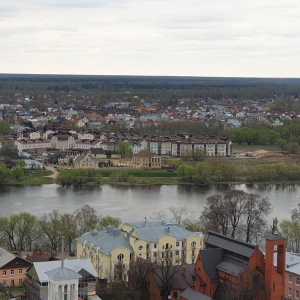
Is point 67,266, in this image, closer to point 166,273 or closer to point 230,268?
point 166,273

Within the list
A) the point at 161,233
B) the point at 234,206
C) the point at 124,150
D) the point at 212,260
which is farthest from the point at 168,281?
the point at 124,150

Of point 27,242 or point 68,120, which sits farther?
point 68,120

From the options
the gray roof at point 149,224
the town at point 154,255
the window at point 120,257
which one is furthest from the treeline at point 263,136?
the window at point 120,257

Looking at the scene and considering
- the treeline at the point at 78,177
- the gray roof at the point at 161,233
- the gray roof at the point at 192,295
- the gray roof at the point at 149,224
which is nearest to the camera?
the gray roof at the point at 192,295

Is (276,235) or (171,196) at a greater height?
(276,235)

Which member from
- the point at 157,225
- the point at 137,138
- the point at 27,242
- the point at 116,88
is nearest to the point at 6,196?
the point at 27,242

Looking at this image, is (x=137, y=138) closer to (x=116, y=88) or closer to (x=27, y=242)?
(x=27, y=242)

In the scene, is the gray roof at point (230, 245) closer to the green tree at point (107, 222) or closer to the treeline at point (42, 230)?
the treeline at point (42, 230)
